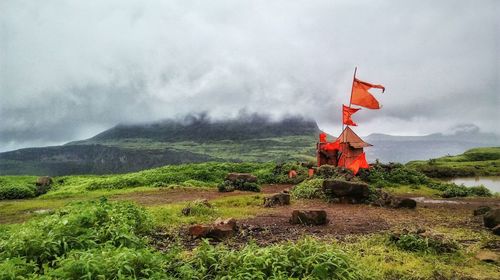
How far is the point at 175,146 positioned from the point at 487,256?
401 feet

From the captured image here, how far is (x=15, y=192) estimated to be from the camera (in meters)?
24.9

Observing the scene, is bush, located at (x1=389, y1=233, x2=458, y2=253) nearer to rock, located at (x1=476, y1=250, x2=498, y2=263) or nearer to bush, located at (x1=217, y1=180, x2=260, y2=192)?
rock, located at (x1=476, y1=250, x2=498, y2=263)

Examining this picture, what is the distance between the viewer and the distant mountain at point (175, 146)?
88.4m

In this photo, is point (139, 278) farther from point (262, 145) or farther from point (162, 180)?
point (262, 145)

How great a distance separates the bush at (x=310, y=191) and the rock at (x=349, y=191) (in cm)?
70

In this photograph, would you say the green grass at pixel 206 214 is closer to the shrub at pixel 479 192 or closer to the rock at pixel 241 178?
the rock at pixel 241 178

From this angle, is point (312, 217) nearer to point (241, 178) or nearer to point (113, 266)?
point (113, 266)

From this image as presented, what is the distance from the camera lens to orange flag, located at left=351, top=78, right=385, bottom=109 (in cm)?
2233

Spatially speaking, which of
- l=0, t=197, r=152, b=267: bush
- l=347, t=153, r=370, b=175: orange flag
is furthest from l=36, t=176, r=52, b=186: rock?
l=347, t=153, r=370, b=175: orange flag

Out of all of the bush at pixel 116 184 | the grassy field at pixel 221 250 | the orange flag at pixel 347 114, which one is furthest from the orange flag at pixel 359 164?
the bush at pixel 116 184

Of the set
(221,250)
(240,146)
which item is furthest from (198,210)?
(240,146)

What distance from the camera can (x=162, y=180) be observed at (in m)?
28.1

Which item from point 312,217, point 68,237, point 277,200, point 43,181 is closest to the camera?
point 68,237

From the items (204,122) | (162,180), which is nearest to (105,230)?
(162,180)
